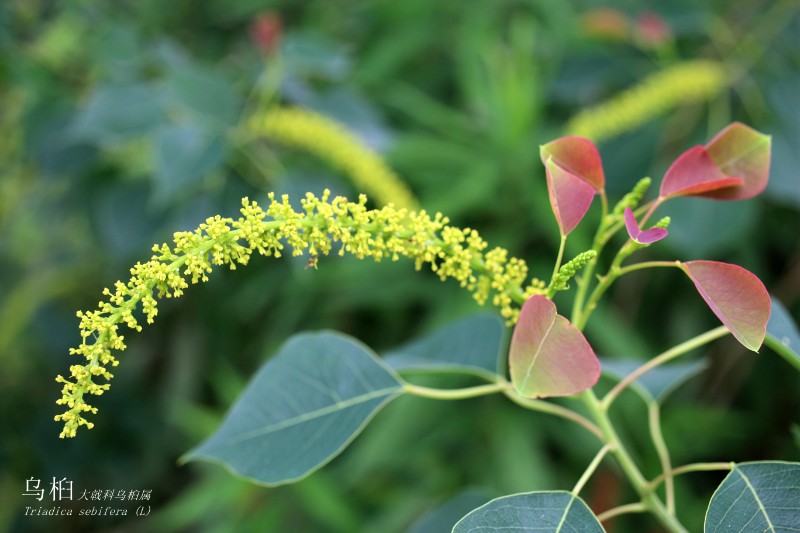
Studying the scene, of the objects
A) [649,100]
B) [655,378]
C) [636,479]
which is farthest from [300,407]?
[649,100]

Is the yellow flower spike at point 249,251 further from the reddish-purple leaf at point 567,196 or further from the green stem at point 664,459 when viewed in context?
the green stem at point 664,459

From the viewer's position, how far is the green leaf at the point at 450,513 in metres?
0.75

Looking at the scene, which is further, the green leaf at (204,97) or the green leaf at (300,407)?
the green leaf at (204,97)

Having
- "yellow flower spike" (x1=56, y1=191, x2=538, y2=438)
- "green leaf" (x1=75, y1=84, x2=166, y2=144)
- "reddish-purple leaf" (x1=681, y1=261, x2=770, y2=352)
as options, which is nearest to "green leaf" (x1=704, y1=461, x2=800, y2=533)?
"reddish-purple leaf" (x1=681, y1=261, x2=770, y2=352)

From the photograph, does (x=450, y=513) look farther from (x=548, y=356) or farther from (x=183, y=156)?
(x=183, y=156)

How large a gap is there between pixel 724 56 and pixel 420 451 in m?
1.08

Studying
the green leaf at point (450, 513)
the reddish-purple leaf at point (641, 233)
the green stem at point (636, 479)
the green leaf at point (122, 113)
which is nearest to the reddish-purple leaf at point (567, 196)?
the reddish-purple leaf at point (641, 233)

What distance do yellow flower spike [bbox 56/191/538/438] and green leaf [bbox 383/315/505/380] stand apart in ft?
0.64

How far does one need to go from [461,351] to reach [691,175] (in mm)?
308

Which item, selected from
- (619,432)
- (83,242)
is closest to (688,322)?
(619,432)

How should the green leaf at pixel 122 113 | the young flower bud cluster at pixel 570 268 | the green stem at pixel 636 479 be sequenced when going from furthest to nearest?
the green leaf at pixel 122 113
the green stem at pixel 636 479
the young flower bud cluster at pixel 570 268

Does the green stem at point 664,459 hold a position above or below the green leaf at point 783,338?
below

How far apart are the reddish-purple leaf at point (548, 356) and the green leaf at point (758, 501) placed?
146 mm

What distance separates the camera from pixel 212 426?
1757 millimetres
